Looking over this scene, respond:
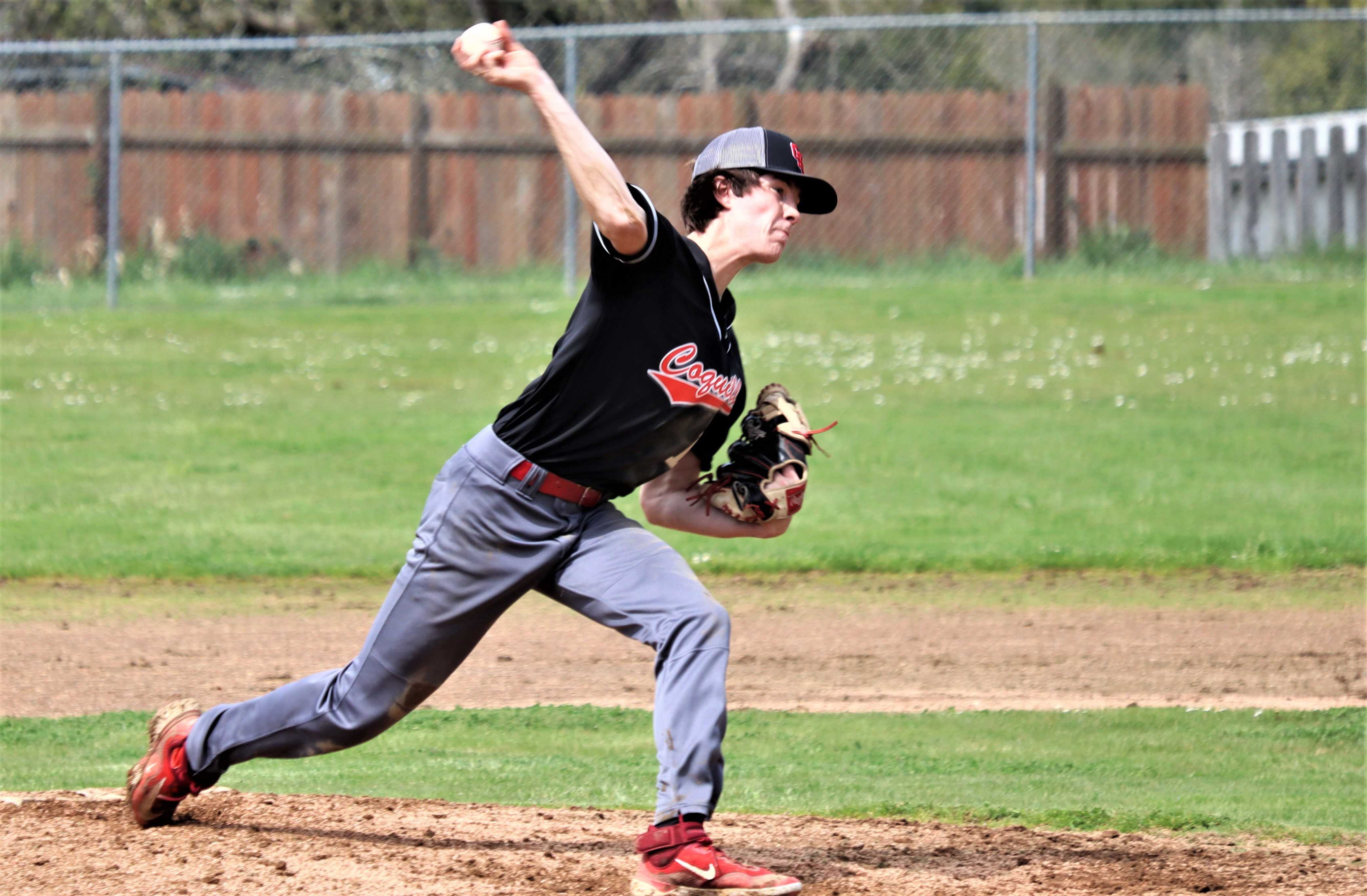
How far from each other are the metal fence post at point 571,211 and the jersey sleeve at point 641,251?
32.4 ft

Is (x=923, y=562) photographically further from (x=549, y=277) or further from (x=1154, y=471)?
Answer: (x=549, y=277)

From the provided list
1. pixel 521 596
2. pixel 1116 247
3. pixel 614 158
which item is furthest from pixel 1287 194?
pixel 521 596

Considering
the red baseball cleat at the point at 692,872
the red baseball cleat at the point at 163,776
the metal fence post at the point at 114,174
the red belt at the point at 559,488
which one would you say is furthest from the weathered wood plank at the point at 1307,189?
the red baseball cleat at the point at 163,776

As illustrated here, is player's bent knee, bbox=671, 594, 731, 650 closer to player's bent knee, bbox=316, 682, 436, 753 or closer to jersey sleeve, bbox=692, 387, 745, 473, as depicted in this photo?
jersey sleeve, bbox=692, 387, 745, 473

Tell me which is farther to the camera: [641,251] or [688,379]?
[688,379]

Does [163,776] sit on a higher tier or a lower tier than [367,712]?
lower

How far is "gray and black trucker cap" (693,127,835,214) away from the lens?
4113 millimetres

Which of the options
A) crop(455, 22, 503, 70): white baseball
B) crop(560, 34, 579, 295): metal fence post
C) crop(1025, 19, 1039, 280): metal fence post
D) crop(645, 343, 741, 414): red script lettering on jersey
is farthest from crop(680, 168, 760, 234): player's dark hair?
crop(1025, 19, 1039, 280): metal fence post

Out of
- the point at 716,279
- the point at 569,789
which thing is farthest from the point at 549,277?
the point at 716,279

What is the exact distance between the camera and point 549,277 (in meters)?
16.0

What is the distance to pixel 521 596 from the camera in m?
4.20

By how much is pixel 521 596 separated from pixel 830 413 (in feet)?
27.8

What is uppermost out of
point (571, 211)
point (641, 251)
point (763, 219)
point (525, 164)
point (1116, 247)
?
point (525, 164)

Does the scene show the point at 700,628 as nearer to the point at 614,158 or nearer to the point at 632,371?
the point at 632,371
